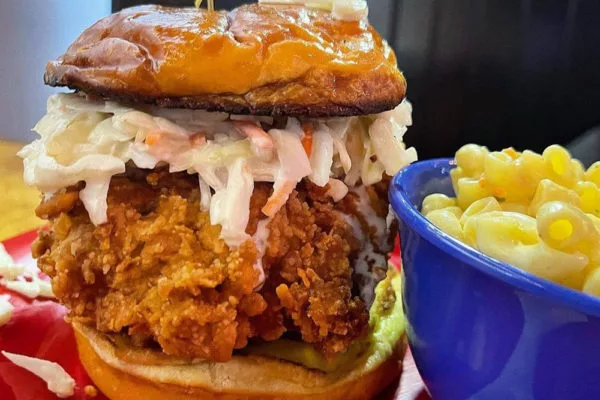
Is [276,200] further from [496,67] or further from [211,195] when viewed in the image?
A: [496,67]

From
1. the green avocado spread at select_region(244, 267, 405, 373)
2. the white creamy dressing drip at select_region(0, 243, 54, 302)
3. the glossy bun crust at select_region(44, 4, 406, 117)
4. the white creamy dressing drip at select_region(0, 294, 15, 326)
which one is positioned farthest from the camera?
the white creamy dressing drip at select_region(0, 243, 54, 302)

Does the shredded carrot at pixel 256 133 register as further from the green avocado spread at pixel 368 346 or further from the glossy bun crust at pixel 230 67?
the green avocado spread at pixel 368 346

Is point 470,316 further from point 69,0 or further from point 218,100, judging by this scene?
point 69,0

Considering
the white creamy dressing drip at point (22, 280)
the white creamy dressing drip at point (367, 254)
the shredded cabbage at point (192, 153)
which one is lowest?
the white creamy dressing drip at point (22, 280)

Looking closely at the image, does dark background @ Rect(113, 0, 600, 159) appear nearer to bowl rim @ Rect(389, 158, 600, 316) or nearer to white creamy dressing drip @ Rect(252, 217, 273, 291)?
bowl rim @ Rect(389, 158, 600, 316)

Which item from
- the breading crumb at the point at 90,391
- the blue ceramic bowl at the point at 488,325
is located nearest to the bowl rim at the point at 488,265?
the blue ceramic bowl at the point at 488,325

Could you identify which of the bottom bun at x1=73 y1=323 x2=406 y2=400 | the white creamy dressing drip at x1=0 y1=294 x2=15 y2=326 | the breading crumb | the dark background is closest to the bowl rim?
the bottom bun at x1=73 y1=323 x2=406 y2=400
